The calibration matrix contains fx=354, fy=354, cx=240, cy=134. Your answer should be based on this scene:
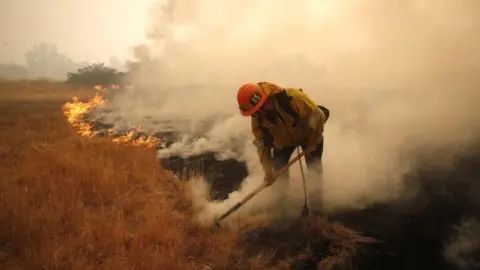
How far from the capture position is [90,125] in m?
11.0

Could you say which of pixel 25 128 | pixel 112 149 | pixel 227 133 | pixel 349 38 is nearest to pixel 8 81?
pixel 25 128

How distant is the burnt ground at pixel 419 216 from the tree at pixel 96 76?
16.1 metres

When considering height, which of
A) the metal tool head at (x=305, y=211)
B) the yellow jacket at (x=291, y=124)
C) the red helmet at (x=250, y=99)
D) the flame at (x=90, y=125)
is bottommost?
the metal tool head at (x=305, y=211)

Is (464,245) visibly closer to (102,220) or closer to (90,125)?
(102,220)

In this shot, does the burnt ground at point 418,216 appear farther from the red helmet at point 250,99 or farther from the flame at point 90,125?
the flame at point 90,125

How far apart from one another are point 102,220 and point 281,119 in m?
2.33

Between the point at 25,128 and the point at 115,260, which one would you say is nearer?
the point at 115,260

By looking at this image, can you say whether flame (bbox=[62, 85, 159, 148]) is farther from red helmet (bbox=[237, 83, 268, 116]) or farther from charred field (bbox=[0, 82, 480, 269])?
red helmet (bbox=[237, 83, 268, 116])

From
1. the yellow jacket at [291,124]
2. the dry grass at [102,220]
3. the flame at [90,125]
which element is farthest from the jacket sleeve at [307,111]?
the flame at [90,125]

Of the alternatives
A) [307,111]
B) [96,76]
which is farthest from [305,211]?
[96,76]

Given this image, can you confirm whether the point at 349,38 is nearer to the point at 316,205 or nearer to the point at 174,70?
the point at 174,70

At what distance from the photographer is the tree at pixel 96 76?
19.6m

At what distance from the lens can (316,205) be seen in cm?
461

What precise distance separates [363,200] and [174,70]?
13292 mm
